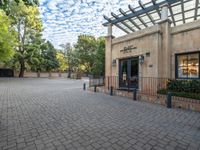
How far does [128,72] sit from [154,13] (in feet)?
16.0

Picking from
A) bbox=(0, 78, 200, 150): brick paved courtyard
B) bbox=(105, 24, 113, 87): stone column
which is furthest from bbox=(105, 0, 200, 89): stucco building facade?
bbox=(0, 78, 200, 150): brick paved courtyard

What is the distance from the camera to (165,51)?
A: 9.48 meters

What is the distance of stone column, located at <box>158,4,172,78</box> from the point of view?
→ 30.9ft

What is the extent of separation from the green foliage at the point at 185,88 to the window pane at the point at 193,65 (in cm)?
110

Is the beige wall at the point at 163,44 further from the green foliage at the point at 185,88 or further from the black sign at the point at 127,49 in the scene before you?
the green foliage at the point at 185,88

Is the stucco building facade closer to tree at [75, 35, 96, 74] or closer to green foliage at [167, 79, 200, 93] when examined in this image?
green foliage at [167, 79, 200, 93]

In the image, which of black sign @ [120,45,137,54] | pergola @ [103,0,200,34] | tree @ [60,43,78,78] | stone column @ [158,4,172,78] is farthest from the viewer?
tree @ [60,43,78,78]

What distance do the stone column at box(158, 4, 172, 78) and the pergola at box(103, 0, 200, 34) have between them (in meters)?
0.30

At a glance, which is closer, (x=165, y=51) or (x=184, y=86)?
(x=184, y=86)

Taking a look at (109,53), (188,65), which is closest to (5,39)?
(109,53)

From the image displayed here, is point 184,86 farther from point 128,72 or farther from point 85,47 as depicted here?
point 85,47

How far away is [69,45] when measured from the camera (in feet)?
132

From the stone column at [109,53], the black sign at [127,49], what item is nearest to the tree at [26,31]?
the stone column at [109,53]

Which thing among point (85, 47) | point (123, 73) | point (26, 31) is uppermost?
point (26, 31)
